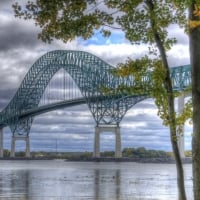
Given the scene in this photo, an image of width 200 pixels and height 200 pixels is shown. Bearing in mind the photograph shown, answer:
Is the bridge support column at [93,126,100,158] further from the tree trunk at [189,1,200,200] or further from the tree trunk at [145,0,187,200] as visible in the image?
the tree trunk at [189,1,200,200]

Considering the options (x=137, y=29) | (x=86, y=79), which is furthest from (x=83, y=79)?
(x=137, y=29)

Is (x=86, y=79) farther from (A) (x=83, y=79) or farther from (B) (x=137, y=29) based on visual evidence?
(B) (x=137, y=29)

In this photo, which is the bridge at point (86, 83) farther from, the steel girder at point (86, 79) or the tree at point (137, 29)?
the tree at point (137, 29)

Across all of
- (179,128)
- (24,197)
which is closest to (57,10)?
(179,128)

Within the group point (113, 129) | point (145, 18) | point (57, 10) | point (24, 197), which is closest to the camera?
point (57, 10)

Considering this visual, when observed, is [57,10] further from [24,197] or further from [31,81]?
[31,81]

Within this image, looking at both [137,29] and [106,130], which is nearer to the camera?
[137,29]

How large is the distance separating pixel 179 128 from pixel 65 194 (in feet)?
57.4

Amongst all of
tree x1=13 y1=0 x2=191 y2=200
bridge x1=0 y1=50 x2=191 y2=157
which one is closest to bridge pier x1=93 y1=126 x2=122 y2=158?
bridge x1=0 y1=50 x2=191 y2=157

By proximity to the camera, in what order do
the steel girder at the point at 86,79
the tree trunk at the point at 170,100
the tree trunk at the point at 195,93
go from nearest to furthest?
the tree trunk at the point at 195,93 < the tree trunk at the point at 170,100 < the steel girder at the point at 86,79

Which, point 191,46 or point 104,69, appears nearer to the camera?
point 191,46

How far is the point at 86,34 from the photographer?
14797mm

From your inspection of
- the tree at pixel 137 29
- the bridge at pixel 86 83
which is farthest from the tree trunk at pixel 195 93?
the bridge at pixel 86 83

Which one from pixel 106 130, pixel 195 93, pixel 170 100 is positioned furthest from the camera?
pixel 106 130
